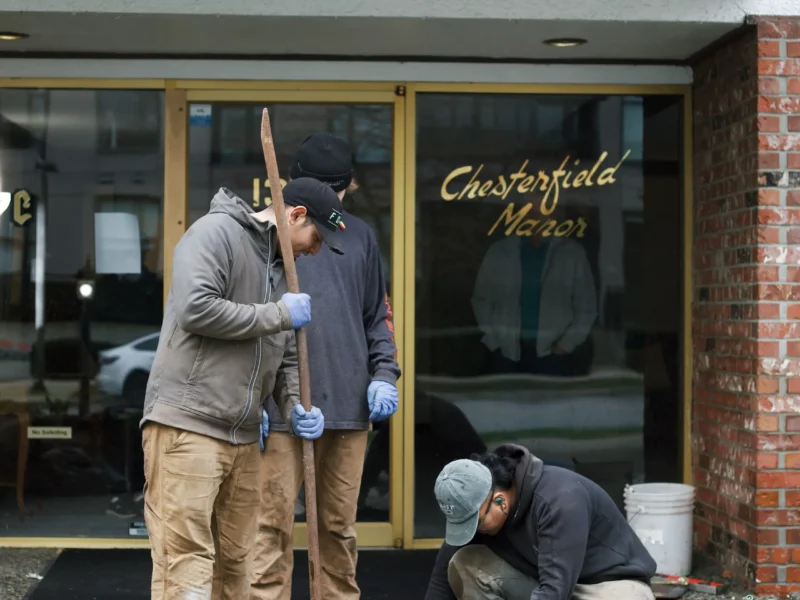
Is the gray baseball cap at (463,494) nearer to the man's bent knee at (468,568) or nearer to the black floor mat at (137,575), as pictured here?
the man's bent knee at (468,568)

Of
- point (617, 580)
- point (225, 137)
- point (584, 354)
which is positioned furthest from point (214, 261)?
point (584, 354)

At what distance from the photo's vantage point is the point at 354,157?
677 centimetres

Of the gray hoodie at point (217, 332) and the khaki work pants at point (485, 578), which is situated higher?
the gray hoodie at point (217, 332)

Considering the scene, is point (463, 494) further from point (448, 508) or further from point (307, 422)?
point (307, 422)

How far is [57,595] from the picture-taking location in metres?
5.80

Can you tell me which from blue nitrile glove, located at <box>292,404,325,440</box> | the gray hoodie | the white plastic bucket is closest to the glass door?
the white plastic bucket

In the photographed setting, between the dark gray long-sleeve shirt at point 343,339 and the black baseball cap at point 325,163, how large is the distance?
0.28m

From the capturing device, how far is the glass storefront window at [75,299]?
6699mm

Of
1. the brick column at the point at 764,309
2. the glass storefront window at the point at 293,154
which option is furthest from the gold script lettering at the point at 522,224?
the brick column at the point at 764,309

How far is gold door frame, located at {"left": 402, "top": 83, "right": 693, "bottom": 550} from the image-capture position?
6715 mm

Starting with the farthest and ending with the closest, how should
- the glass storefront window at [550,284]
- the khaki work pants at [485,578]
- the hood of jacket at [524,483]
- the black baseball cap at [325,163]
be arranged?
the glass storefront window at [550,284] < the black baseball cap at [325,163] < the khaki work pants at [485,578] < the hood of jacket at [524,483]

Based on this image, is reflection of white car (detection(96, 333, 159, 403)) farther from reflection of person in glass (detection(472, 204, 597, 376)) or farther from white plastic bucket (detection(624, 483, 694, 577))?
white plastic bucket (detection(624, 483, 694, 577))

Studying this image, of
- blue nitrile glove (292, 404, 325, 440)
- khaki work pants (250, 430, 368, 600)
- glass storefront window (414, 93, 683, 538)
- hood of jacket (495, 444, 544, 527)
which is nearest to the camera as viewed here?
hood of jacket (495, 444, 544, 527)

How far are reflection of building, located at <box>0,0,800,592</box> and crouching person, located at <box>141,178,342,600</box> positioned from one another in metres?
2.57
